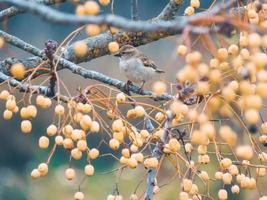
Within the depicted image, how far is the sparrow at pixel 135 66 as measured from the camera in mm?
3344

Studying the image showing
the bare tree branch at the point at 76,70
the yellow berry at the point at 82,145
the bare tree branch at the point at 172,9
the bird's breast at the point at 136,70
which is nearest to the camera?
the yellow berry at the point at 82,145

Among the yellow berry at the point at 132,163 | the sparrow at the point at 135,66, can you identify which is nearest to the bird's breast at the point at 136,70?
the sparrow at the point at 135,66

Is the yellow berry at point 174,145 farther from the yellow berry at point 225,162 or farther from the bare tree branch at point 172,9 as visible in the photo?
the bare tree branch at point 172,9

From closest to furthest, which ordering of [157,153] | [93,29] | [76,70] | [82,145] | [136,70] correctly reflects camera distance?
[93,29], [82,145], [157,153], [76,70], [136,70]

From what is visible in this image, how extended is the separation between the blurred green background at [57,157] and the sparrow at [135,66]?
2102mm

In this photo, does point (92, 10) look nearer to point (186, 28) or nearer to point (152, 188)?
point (186, 28)

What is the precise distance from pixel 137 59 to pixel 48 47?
5.30 feet

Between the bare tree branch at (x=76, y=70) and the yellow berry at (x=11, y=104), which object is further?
the bare tree branch at (x=76, y=70)

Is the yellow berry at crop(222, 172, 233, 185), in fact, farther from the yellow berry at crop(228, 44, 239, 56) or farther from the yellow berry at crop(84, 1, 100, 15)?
the yellow berry at crop(84, 1, 100, 15)

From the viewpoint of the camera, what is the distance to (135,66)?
11.2 ft

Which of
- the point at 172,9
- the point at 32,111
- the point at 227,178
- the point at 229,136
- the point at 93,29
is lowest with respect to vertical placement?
the point at 227,178

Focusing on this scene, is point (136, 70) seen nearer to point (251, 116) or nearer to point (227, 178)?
point (227, 178)

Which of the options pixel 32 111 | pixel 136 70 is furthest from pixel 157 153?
pixel 136 70

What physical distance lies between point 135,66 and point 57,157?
3.46m
